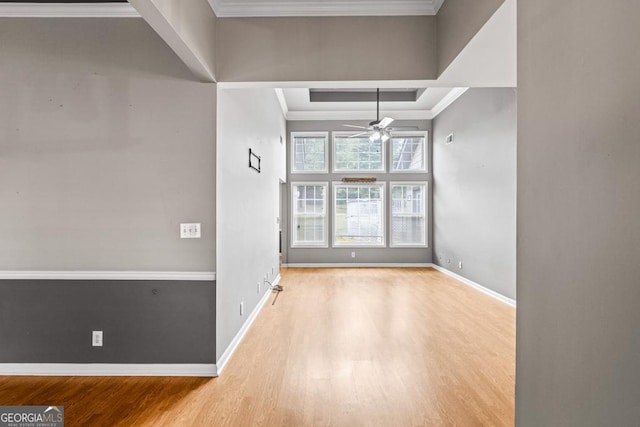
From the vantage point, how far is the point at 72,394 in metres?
2.38

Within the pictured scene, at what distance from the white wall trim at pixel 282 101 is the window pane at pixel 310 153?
26.8 inches

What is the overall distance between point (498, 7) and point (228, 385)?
3112 millimetres

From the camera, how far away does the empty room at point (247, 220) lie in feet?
3.83

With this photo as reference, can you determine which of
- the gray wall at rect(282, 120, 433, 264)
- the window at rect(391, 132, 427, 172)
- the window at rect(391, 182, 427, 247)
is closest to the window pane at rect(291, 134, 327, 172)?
the gray wall at rect(282, 120, 433, 264)

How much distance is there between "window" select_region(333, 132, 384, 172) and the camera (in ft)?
26.5

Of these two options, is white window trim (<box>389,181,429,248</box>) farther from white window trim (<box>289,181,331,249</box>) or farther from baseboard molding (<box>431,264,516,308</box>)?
white window trim (<box>289,181,331,249</box>)

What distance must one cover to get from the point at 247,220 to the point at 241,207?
0.33 metres

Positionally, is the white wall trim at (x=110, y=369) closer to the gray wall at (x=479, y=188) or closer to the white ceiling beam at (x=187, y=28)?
the white ceiling beam at (x=187, y=28)

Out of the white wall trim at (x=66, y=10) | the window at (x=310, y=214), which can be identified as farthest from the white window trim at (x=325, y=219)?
the white wall trim at (x=66, y=10)

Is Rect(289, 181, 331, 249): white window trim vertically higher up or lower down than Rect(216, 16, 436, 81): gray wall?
lower down

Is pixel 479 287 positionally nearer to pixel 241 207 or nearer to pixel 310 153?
pixel 241 207

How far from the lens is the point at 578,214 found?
47.9 inches

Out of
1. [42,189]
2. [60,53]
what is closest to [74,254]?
[42,189]

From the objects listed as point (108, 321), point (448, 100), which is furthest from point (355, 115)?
point (108, 321)
